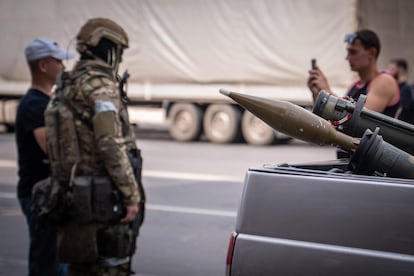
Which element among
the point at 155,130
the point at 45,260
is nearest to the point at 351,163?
the point at 45,260

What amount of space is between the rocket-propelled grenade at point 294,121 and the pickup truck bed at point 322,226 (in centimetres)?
31

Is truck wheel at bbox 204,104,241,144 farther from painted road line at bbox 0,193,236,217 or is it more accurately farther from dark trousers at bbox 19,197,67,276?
dark trousers at bbox 19,197,67,276

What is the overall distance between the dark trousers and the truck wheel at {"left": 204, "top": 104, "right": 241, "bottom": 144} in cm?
1258

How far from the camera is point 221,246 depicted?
725 cm

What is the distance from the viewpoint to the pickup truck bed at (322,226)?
282 cm

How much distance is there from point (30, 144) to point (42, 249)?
687 millimetres

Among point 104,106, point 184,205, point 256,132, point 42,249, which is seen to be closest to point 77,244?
point 42,249

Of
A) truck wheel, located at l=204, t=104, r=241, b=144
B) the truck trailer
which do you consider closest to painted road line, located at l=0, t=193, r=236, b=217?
the truck trailer

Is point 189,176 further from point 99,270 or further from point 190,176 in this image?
point 99,270

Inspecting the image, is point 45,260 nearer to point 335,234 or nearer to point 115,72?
point 115,72

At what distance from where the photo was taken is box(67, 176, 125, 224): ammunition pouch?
167 inches

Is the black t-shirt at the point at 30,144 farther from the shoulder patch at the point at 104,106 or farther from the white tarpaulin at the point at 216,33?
the white tarpaulin at the point at 216,33

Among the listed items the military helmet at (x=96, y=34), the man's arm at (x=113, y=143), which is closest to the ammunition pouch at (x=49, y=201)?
the man's arm at (x=113, y=143)

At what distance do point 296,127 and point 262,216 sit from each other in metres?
0.54
